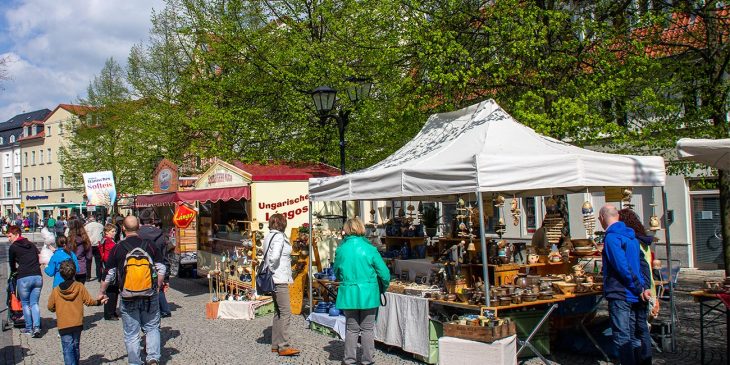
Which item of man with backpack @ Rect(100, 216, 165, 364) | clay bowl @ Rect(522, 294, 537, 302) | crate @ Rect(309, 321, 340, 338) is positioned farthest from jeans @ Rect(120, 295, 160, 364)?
clay bowl @ Rect(522, 294, 537, 302)

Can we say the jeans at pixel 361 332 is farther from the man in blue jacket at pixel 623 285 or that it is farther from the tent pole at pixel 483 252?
the man in blue jacket at pixel 623 285

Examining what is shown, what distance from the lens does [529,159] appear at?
22.6ft

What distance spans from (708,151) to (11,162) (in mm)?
85383

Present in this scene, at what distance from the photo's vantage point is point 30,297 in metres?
9.44

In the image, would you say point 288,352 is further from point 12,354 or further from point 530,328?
point 12,354

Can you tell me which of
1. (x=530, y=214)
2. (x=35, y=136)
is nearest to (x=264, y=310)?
(x=530, y=214)

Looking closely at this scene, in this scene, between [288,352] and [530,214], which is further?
[530,214]

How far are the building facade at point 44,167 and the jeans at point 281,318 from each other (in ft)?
208

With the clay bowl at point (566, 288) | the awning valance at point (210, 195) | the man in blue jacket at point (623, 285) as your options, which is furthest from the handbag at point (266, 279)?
the awning valance at point (210, 195)

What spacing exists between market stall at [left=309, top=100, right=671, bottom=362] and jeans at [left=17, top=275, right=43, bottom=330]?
447 centimetres

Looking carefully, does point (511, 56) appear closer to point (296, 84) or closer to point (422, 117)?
point (422, 117)

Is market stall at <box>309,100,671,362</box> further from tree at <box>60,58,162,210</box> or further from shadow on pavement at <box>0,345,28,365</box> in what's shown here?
tree at <box>60,58,162,210</box>

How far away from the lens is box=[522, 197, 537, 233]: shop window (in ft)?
72.2

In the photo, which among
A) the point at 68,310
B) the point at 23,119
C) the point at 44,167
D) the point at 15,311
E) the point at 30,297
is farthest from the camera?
the point at 23,119
